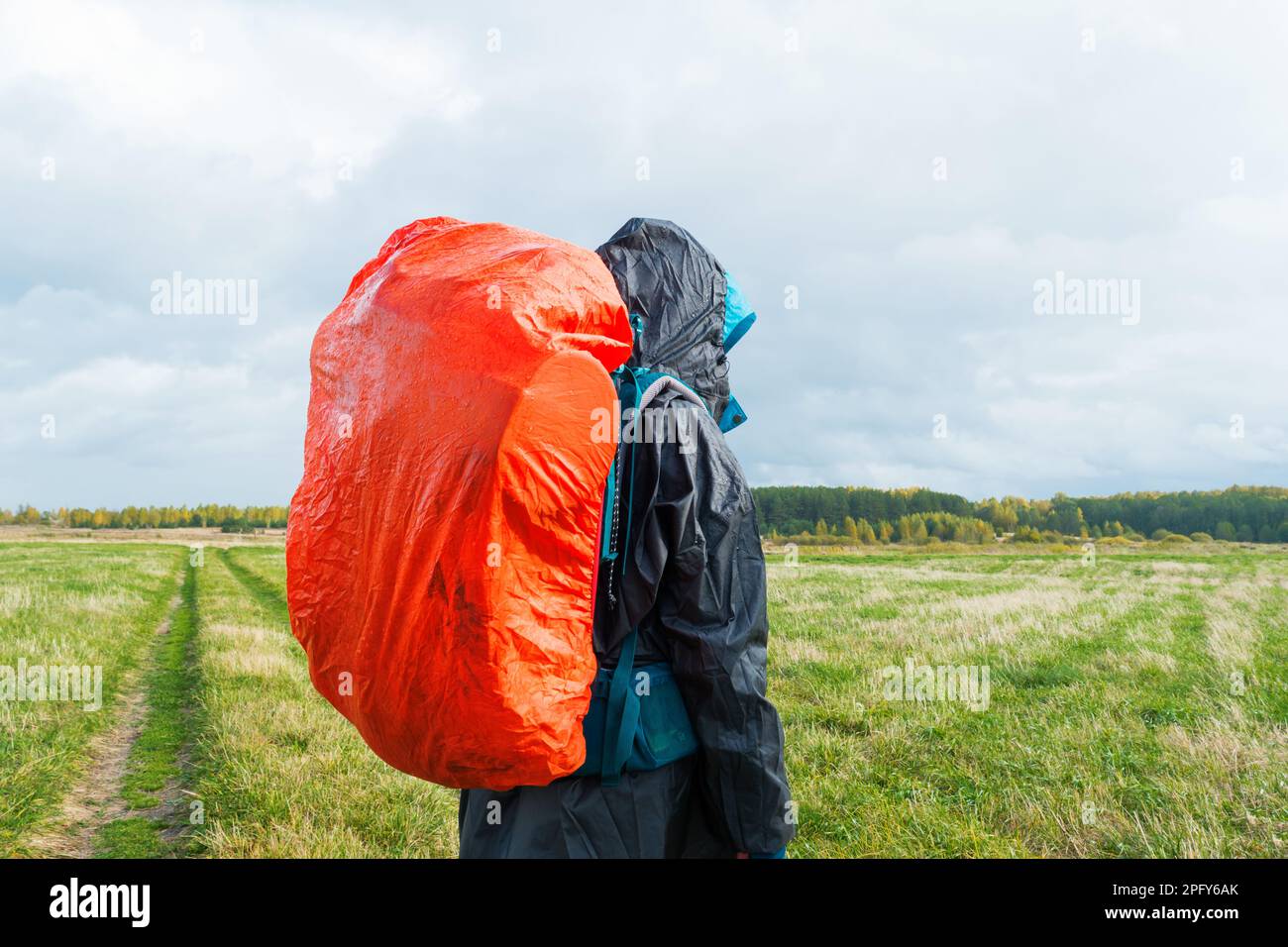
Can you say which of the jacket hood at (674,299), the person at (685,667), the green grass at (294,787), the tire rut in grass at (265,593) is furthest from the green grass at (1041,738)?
the tire rut in grass at (265,593)

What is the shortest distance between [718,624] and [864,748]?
225 inches

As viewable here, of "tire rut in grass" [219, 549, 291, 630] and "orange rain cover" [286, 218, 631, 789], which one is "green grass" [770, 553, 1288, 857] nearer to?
"orange rain cover" [286, 218, 631, 789]

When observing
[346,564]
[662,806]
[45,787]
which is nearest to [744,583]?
[662,806]

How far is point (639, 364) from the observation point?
275cm

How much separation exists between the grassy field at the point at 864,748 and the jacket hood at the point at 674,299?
13.7 feet

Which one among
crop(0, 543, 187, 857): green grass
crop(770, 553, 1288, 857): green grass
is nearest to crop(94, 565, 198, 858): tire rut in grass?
crop(0, 543, 187, 857): green grass

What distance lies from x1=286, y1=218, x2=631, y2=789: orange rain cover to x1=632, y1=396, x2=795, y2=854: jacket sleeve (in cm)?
27

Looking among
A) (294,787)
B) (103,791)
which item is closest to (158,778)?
(103,791)

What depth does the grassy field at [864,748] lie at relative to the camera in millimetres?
5934

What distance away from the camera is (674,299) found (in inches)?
112

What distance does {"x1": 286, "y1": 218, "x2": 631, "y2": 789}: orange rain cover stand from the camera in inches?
85.6

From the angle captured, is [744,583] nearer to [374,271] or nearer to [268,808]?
[374,271]

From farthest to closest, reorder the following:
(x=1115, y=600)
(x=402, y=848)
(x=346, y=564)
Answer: (x=1115, y=600), (x=402, y=848), (x=346, y=564)
